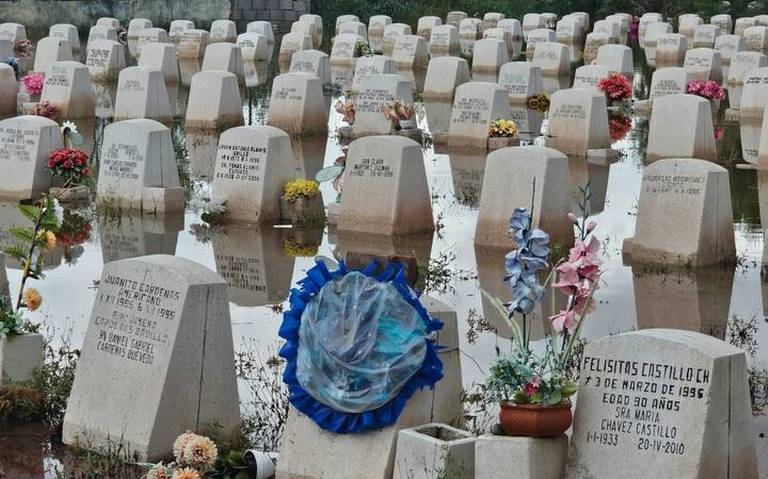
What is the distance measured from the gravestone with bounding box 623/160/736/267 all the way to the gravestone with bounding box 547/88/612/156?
24.8 ft

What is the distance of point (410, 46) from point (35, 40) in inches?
467

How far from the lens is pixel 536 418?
8727mm

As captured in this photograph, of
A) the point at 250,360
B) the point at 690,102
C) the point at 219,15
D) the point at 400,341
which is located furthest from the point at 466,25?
A: the point at 400,341

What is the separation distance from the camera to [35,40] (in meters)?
43.9

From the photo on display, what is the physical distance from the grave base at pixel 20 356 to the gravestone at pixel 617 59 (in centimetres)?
2345

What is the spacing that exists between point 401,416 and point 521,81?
787 inches

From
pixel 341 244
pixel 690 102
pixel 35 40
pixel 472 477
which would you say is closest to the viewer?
pixel 472 477

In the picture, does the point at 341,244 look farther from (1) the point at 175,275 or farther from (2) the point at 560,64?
(2) the point at 560,64

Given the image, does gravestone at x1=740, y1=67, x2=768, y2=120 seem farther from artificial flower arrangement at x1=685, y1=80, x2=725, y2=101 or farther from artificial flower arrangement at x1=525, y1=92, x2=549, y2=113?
artificial flower arrangement at x1=525, y1=92, x2=549, y2=113

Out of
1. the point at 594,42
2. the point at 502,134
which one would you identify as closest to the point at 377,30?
the point at 594,42

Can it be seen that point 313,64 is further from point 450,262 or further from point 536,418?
point 536,418

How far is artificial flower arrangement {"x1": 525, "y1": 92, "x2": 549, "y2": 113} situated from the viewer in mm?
27938

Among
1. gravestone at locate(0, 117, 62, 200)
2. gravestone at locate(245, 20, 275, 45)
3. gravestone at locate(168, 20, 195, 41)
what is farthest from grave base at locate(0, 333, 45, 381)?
gravestone at locate(245, 20, 275, 45)

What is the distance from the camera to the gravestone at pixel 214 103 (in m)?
25.8
